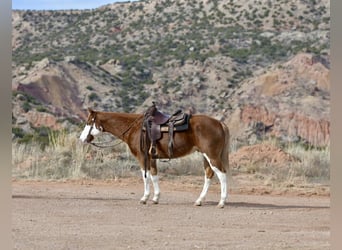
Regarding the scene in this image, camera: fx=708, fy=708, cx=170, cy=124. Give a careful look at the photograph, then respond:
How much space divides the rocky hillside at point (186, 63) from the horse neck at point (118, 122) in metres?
18.3

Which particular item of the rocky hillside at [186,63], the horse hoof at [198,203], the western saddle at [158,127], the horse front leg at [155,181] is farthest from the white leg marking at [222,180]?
the rocky hillside at [186,63]

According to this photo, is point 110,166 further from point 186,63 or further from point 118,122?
point 186,63

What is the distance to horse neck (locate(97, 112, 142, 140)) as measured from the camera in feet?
38.6

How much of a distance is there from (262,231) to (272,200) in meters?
4.32

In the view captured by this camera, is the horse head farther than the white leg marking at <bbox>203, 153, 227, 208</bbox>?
Yes

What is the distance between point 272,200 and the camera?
41.8 ft

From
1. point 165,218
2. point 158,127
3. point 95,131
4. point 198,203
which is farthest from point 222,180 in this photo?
point 95,131

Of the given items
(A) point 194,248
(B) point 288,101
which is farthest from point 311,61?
(A) point 194,248

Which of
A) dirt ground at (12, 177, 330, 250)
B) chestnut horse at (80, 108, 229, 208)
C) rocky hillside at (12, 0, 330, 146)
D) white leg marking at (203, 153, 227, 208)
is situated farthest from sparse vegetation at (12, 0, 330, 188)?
white leg marking at (203, 153, 227, 208)

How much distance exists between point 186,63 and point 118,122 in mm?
34357

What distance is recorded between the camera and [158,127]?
1128 centimetres

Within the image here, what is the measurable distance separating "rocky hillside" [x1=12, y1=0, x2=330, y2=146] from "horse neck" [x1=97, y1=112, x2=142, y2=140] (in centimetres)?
1832

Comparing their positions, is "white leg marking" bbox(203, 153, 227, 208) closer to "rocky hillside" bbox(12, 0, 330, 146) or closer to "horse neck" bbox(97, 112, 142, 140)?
"horse neck" bbox(97, 112, 142, 140)

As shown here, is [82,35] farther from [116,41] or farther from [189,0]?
[189,0]
